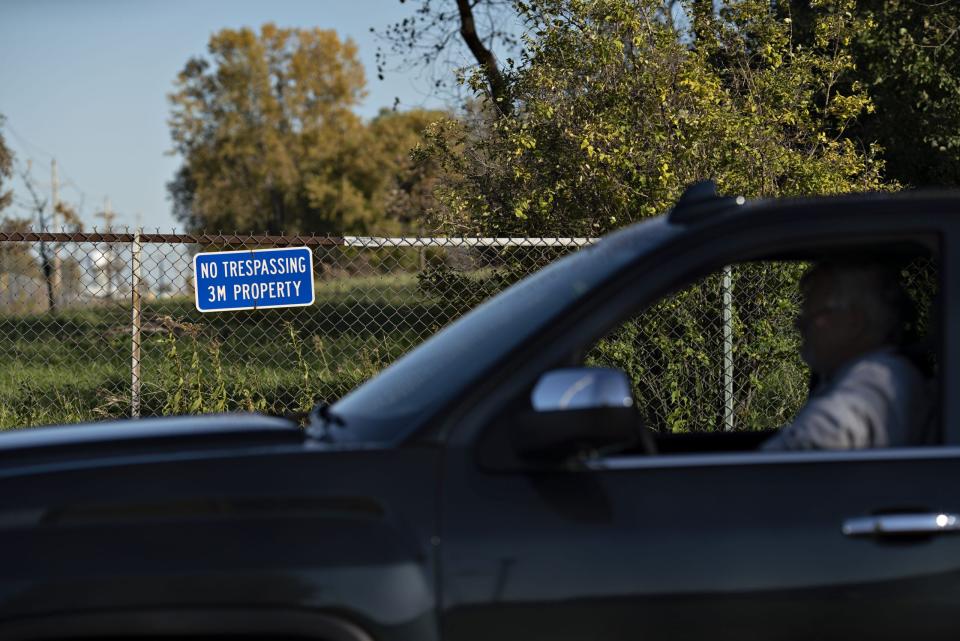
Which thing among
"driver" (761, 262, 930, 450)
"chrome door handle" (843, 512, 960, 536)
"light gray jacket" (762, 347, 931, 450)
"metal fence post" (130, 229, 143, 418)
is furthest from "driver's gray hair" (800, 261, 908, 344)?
"metal fence post" (130, 229, 143, 418)

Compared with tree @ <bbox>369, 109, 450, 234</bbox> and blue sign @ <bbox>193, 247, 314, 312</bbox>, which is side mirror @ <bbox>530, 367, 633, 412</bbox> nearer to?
blue sign @ <bbox>193, 247, 314, 312</bbox>

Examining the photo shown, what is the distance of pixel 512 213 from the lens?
985 cm

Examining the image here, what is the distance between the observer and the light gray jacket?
2.65 metres

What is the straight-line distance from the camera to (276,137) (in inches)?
2571

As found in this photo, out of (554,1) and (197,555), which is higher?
(554,1)

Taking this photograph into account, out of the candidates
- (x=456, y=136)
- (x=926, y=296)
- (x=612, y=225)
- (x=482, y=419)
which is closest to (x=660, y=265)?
(x=482, y=419)

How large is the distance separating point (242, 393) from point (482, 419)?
614 cm

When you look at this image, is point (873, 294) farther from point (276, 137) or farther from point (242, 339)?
point (276, 137)

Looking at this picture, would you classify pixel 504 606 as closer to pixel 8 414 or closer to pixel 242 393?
pixel 242 393

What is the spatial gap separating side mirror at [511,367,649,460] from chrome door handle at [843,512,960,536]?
18.0 inches

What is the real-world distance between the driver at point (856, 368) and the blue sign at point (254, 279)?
15.5ft

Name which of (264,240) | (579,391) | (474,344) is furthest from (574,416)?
(264,240)

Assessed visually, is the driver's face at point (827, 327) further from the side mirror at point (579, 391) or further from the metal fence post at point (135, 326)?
the metal fence post at point (135, 326)

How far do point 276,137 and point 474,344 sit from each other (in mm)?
64369
